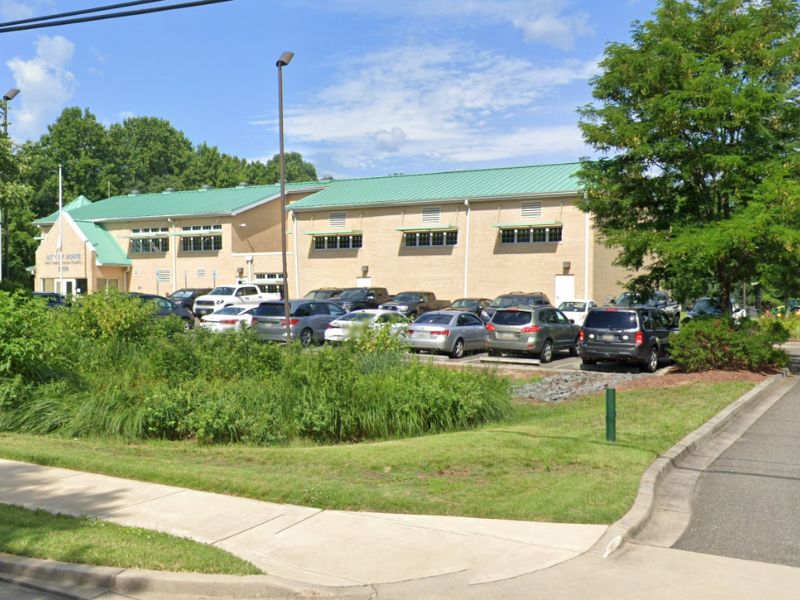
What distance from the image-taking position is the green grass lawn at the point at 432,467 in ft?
25.1

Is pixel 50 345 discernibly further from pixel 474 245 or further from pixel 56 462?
pixel 474 245

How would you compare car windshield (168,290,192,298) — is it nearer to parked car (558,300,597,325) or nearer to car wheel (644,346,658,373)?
parked car (558,300,597,325)

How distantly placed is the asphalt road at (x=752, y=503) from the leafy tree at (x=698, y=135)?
301 inches

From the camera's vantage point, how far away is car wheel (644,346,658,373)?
814 inches

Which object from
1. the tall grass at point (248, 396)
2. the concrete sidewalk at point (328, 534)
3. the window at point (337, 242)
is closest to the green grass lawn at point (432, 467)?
the concrete sidewalk at point (328, 534)

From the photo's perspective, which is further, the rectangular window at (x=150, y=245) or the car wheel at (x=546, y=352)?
the rectangular window at (x=150, y=245)

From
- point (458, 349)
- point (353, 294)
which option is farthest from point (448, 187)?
point (458, 349)

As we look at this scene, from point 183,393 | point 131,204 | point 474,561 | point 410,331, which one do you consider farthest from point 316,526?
point 131,204

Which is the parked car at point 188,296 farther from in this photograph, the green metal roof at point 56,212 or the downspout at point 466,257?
the green metal roof at point 56,212

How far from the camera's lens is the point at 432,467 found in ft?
29.3

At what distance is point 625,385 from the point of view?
1720 centimetres

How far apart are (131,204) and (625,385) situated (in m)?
54.0

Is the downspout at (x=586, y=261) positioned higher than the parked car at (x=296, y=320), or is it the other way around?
the downspout at (x=586, y=261)

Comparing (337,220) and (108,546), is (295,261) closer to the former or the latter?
(337,220)
